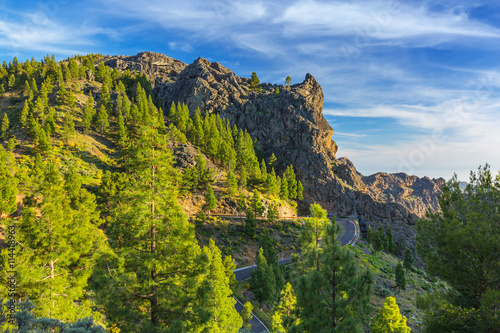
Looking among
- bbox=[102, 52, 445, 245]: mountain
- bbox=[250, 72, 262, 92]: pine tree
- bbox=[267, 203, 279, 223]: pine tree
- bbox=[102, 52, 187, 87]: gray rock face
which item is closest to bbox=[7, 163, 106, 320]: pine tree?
bbox=[267, 203, 279, 223]: pine tree

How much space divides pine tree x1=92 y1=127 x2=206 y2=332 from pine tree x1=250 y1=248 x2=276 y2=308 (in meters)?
25.1

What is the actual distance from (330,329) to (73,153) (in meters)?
75.1

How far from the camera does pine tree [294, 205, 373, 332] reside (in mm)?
10656

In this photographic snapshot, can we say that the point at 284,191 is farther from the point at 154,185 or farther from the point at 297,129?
the point at 154,185

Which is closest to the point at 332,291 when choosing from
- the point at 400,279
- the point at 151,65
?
the point at 400,279

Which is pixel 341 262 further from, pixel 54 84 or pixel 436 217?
pixel 54 84

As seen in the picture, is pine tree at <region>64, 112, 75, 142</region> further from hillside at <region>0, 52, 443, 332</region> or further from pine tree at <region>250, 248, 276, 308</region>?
pine tree at <region>250, 248, 276, 308</region>

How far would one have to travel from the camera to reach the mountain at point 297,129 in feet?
341

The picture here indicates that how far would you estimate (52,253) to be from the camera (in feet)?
55.5

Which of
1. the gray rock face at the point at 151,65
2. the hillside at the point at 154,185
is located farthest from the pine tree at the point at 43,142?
the gray rock face at the point at 151,65

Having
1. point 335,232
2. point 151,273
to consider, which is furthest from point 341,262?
point 151,273

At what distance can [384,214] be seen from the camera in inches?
4075

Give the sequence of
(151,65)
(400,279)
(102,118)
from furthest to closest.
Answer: (151,65), (102,118), (400,279)

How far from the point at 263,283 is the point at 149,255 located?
92.9ft
